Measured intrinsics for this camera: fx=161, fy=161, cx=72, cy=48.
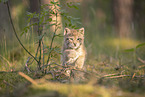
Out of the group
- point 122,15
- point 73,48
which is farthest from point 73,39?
point 122,15

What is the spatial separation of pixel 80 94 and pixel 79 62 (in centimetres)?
234

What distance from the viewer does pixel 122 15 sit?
31.9 ft

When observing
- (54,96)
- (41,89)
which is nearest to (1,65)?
(41,89)

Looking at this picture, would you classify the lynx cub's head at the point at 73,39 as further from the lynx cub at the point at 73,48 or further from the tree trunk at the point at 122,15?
the tree trunk at the point at 122,15

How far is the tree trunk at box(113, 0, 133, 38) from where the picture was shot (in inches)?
373

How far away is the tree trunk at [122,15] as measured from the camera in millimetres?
9483

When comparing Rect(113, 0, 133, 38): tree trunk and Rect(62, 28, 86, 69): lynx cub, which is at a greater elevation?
Rect(113, 0, 133, 38): tree trunk

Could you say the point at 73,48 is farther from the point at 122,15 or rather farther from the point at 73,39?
the point at 122,15

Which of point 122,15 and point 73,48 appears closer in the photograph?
point 73,48

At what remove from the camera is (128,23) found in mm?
9672

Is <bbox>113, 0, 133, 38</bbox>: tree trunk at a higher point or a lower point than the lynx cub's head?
higher

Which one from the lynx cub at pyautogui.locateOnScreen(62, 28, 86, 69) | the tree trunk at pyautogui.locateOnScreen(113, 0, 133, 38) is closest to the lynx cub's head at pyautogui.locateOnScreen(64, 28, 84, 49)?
the lynx cub at pyautogui.locateOnScreen(62, 28, 86, 69)

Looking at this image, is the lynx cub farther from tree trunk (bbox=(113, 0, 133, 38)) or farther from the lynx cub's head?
tree trunk (bbox=(113, 0, 133, 38))

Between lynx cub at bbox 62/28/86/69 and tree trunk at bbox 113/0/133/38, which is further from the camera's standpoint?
tree trunk at bbox 113/0/133/38
